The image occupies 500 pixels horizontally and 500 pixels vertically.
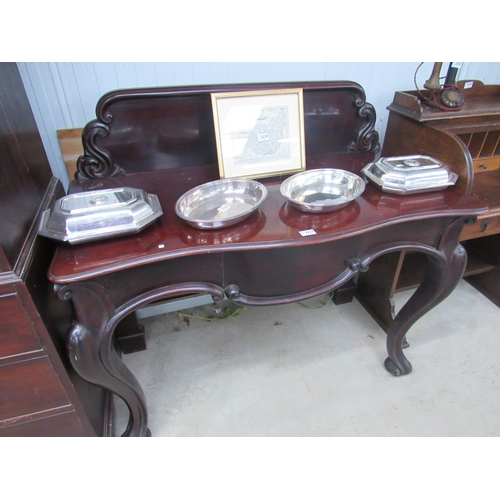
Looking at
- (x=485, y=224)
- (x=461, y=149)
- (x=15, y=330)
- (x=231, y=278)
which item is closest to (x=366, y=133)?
(x=461, y=149)

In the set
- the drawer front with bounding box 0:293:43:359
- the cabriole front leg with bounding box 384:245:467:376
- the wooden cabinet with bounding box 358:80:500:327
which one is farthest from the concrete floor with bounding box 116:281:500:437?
the drawer front with bounding box 0:293:43:359

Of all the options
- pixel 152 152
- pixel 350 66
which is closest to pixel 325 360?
pixel 152 152

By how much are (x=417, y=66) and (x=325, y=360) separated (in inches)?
Result: 56.8

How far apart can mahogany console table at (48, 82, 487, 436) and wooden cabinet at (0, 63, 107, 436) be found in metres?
0.07

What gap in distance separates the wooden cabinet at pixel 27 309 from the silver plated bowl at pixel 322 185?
2.36ft

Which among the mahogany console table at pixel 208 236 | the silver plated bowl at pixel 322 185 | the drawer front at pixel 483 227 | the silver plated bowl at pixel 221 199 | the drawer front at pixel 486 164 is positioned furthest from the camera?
the drawer front at pixel 486 164

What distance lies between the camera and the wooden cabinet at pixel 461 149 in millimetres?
1250

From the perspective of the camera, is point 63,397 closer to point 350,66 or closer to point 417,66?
point 350,66

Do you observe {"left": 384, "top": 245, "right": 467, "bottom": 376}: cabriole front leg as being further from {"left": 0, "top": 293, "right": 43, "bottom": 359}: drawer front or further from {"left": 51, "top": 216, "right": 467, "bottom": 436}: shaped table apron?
{"left": 0, "top": 293, "right": 43, "bottom": 359}: drawer front

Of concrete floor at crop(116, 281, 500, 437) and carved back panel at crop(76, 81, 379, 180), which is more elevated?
carved back panel at crop(76, 81, 379, 180)

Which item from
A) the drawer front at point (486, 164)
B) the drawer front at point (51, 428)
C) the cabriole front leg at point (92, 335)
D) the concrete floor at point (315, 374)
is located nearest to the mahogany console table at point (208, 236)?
the cabriole front leg at point (92, 335)

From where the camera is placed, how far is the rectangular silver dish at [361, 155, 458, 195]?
3.59 ft

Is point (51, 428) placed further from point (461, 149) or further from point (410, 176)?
point (461, 149)

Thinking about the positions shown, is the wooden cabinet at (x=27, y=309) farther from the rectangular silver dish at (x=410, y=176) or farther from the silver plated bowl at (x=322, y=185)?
the rectangular silver dish at (x=410, y=176)
